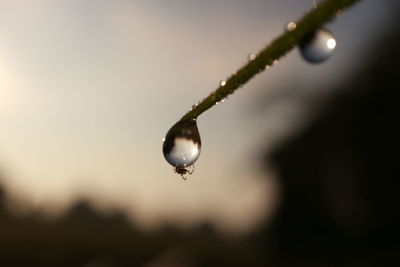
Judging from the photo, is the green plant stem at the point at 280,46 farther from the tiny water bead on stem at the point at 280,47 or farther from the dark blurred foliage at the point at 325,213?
the dark blurred foliage at the point at 325,213

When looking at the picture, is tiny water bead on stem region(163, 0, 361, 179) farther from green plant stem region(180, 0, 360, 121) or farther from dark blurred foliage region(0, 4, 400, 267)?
dark blurred foliage region(0, 4, 400, 267)

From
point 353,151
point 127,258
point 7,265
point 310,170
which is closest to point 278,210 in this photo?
point 310,170

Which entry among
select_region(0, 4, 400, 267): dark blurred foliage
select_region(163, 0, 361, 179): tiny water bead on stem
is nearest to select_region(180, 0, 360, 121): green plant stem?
select_region(163, 0, 361, 179): tiny water bead on stem

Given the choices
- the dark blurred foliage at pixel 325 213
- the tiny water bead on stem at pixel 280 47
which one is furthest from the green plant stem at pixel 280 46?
the dark blurred foliage at pixel 325 213

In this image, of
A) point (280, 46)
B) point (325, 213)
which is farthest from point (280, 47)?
point (325, 213)

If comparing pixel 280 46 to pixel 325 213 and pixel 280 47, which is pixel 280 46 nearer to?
pixel 280 47

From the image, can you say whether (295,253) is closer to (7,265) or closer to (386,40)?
(386,40)

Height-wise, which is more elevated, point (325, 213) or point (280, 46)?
point (325, 213)
